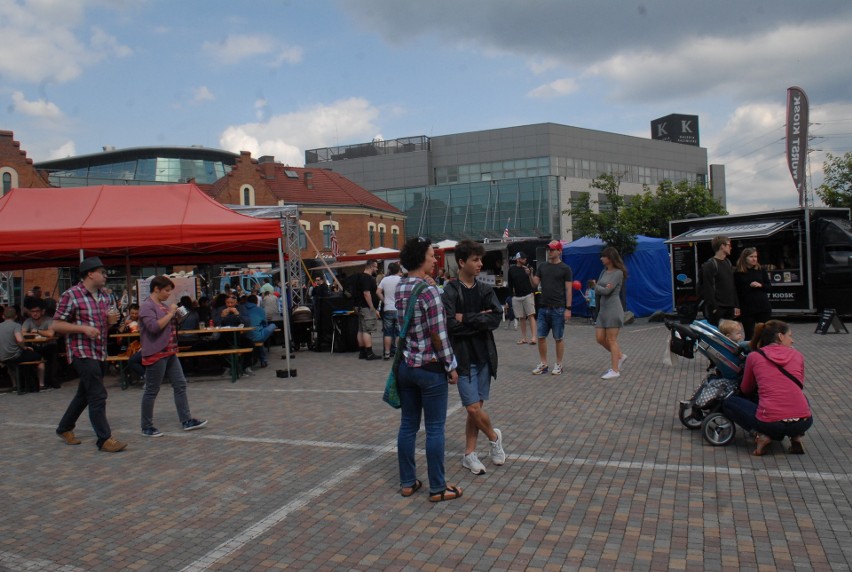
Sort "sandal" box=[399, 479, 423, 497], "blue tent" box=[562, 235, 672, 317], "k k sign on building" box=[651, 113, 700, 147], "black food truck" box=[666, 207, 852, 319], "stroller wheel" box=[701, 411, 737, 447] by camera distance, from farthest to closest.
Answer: "k k sign on building" box=[651, 113, 700, 147] < "blue tent" box=[562, 235, 672, 317] < "black food truck" box=[666, 207, 852, 319] < "stroller wheel" box=[701, 411, 737, 447] < "sandal" box=[399, 479, 423, 497]

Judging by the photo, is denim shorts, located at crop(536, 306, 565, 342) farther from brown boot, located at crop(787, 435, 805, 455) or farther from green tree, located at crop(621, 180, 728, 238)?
green tree, located at crop(621, 180, 728, 238)

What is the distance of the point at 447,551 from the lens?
4.05 m

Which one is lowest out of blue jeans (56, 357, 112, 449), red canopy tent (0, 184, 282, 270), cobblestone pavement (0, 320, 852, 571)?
cobblestone pavement (0, 320, 852, 571)

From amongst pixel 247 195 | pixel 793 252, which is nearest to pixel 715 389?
pixel 793 252

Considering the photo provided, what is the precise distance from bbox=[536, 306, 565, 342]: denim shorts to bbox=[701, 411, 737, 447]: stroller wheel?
156 inches

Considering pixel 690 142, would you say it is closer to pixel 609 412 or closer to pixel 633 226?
pixel 633 226

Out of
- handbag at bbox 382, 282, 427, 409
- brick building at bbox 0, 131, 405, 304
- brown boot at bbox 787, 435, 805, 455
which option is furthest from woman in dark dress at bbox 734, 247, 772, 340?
brick building at bbox 0, 131, 405, 304

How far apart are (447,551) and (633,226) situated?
1999 cm

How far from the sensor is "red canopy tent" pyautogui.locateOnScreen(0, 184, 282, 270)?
35.6ft

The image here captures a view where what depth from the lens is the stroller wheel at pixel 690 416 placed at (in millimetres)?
6504

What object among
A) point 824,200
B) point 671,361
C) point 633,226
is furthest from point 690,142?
point 671,361

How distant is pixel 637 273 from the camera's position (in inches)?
866

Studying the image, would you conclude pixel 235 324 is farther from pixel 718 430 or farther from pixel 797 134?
pixel 797 134

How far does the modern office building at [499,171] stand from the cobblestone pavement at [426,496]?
5547 centimetres
